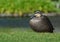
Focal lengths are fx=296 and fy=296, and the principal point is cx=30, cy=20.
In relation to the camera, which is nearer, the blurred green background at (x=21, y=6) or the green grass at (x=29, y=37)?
the green grass at (x=29, y=37)

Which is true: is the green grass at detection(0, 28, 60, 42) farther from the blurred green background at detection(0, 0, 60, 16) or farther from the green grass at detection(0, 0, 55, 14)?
the green grass at detection(0, 0, 55, 14)

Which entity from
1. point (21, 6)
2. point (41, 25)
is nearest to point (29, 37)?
point (41, 25)

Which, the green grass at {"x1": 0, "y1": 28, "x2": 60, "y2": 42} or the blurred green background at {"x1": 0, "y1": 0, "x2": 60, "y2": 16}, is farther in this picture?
the blurred green background at {"x1": 0, "y1": 0, "x2": 60, "y2": 16}

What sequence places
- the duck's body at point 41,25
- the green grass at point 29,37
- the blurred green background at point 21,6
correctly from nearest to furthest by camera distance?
the green grass at point 29,37, the duck's body at point 41,25, the blurred green background at point 21,6

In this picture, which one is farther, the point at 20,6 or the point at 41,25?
the point at 20,6

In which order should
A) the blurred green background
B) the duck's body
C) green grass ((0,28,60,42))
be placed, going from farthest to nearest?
the blurred green background < the duck's body < green grass ((0,28,60,42))

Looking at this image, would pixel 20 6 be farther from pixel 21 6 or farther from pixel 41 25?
pixel 41 25

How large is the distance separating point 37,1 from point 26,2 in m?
0.96

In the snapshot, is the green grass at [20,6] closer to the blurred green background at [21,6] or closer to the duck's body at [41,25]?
the blurred green background at [21,6]

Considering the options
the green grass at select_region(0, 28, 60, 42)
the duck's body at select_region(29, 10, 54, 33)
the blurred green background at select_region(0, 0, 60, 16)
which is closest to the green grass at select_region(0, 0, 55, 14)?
the blurred green background at select_region(0, 0, 60, 16)

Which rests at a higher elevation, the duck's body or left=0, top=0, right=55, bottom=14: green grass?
the duck's body

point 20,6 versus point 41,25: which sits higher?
point 41,25

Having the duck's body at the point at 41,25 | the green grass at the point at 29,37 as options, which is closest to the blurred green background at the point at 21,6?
the duck's body at the point at 41,25

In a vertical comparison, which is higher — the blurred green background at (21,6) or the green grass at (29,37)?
the green grass at (29,37)
